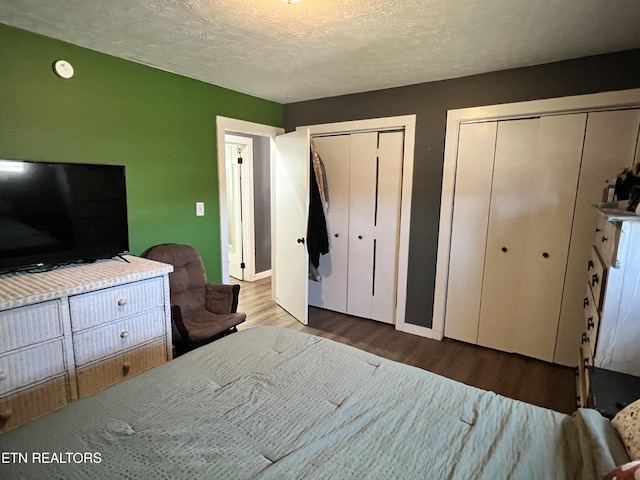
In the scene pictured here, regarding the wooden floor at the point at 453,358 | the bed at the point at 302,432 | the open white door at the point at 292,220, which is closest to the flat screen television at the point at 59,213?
the bed at the point at 302,432

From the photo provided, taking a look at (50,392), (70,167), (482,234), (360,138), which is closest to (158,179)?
(70,167)

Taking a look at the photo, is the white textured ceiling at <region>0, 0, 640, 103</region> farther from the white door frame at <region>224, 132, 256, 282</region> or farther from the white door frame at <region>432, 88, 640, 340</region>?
the white door frame at <region>224, 132, 256, 282</region>

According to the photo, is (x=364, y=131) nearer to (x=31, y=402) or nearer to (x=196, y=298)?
(x=196, y=298)

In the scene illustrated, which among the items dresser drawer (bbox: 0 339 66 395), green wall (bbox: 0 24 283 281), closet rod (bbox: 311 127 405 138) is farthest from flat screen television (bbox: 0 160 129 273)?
closet rod (bbox: 311 127 405 138)

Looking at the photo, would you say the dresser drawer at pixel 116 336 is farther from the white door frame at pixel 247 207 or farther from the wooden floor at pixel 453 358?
the white door frame at pixel 247 207

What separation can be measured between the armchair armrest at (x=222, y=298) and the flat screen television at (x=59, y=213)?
79 cm

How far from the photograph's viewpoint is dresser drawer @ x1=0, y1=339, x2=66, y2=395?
1.57 m

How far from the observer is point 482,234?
2873 millimetres

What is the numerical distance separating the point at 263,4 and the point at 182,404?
1.81 meters

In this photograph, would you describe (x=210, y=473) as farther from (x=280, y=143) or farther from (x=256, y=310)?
(x=280, y=143)

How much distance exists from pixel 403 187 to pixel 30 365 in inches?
114

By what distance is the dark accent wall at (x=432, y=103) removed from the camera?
229 cm

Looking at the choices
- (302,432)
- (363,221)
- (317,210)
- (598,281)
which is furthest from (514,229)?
(302,432)

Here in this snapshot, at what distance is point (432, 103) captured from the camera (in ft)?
9.52
